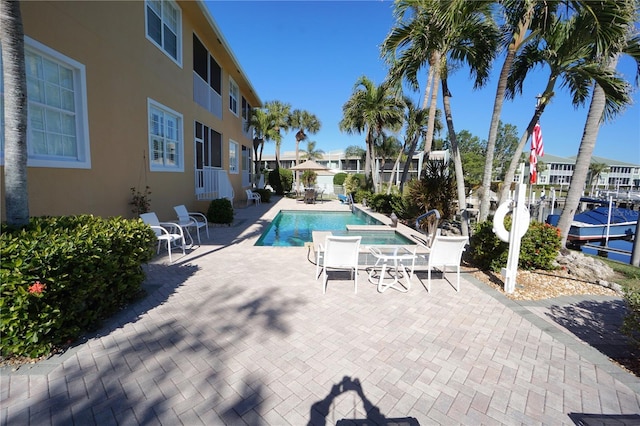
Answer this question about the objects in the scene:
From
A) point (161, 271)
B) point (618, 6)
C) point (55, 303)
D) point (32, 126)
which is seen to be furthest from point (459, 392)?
point (32, 126)

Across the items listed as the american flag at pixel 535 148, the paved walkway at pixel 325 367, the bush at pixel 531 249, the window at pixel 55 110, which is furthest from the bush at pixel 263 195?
the american flag at pixel 535 148

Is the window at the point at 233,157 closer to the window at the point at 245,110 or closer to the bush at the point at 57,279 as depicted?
the window at the point at 245,110

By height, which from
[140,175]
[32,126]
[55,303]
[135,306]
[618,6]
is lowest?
[135,306]

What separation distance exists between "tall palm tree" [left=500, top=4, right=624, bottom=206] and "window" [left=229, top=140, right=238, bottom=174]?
522 inches

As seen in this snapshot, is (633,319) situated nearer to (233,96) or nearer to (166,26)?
(166,26)

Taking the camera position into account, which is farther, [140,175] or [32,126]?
[140,175]

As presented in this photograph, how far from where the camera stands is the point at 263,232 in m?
9.84

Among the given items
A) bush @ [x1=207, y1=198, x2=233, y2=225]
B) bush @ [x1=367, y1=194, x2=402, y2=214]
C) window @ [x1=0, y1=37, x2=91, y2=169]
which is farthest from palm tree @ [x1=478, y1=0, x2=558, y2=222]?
bush @ [x1=207, y1=198, x2=233, y2=225]

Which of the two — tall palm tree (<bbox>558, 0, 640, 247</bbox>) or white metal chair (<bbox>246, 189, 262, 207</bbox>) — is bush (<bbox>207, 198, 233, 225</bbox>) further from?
tall palm tree (<bbox>558, 0, 640, 247</bbox>)

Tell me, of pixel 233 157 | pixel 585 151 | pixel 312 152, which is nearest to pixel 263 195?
pixel 233 157

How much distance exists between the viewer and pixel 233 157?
16.8m

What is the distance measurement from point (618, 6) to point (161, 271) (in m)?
8.99

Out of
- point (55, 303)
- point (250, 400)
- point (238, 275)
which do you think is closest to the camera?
point (250, 400)

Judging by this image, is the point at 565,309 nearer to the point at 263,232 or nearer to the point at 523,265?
the point at 523,265
